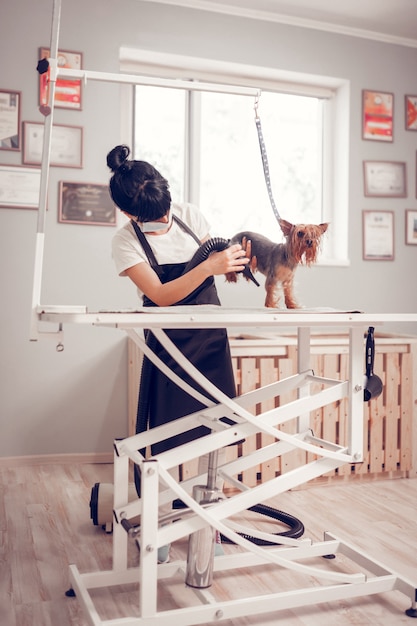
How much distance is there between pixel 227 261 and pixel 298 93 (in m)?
2.50

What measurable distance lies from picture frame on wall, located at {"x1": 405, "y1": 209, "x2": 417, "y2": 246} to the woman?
85.3 inches

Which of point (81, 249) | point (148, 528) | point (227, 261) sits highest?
point (81, 249)

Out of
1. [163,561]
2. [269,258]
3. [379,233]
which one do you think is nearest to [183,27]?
[379,233]

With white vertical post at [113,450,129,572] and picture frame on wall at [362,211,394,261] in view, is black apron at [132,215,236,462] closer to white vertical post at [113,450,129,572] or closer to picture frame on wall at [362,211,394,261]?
white vertical post at [113,450,129,572]

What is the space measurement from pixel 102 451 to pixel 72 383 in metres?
0.37

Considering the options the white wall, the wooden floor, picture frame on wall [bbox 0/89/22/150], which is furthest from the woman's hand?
picture frame on wall [bbox 0/89/22/150]

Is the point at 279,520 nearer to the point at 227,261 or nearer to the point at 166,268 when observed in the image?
the point at 166,268

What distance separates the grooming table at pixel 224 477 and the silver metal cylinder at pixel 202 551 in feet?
0.15

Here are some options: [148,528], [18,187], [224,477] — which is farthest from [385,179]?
[148,528]

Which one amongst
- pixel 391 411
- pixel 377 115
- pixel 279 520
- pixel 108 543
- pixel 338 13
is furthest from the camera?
pixel 377 115

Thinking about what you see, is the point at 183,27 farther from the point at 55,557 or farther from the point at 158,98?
the point at 55,557

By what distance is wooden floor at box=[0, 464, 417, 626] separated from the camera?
1654 millimetres

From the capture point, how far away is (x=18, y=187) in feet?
10.2

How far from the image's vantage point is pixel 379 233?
376 centimetres
